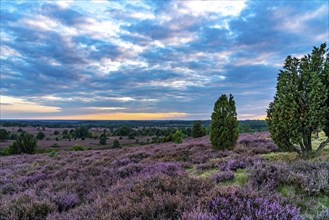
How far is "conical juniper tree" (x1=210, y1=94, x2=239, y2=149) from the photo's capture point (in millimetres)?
13688

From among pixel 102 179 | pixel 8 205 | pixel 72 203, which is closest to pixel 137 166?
pixel 102 179

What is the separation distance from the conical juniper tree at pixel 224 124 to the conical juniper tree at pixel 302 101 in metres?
5.11

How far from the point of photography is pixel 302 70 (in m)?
8.08

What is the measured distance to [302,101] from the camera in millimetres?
8078

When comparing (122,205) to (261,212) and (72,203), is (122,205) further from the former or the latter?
(261,212)

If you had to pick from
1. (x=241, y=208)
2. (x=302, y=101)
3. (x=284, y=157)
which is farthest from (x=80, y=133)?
(x=241, y=208)

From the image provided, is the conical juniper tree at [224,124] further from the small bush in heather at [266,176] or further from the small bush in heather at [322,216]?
the small bush in heather at [322,216]

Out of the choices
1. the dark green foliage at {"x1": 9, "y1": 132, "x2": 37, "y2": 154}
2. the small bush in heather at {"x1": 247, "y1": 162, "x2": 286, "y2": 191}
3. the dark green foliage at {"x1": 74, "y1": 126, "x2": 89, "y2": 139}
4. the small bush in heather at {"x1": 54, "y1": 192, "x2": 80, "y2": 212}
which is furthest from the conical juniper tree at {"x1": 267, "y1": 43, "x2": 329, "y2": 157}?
the dark green foliage at {"x1": 74, "y1": 126, "x2": 89, "y2": 139}

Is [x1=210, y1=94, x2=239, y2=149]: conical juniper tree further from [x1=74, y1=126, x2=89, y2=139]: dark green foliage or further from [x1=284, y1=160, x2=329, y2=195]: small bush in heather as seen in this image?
[x1=74, y1=126, x2=89, y2=139]: dark green foliage

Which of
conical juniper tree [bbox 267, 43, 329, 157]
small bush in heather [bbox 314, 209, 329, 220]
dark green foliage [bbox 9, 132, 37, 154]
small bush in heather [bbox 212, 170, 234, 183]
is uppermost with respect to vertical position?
conical juniper tree [bbox 267, 43, 329, 157]

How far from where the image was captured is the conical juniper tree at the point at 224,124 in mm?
13688

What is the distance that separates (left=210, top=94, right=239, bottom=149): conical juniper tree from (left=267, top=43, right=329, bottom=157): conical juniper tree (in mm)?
5106

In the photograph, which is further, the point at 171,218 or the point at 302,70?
the point at 302,70

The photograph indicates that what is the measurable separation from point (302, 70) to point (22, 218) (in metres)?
9.69
